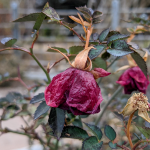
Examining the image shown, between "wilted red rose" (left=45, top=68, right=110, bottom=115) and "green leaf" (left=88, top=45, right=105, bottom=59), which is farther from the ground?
"green leaf" (left=88, top=45, right=105, bottom=59)

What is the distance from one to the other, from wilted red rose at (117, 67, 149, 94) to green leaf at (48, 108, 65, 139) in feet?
0.46

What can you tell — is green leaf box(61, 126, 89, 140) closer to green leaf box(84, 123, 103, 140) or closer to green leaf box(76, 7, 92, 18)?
green leaf box(84, 123, 103, 140)

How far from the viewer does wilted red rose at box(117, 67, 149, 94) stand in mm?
302

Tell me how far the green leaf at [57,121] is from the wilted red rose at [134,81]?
0.14m

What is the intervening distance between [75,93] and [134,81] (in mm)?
162

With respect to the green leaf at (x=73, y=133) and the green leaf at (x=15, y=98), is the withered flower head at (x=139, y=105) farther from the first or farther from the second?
the green leaf at (x=15, y=98)

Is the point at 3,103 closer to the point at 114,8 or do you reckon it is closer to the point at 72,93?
the point at 72,93

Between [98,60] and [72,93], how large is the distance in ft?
0.35

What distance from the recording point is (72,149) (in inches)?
24.5

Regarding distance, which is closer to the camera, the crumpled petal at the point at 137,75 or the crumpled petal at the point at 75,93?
the crumpled petal at the point at 75,93

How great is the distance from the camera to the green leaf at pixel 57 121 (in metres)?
0.21

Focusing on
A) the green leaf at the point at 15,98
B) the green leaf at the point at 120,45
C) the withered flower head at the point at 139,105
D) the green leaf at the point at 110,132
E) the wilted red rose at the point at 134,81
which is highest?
the green leaf at the point at 120,45

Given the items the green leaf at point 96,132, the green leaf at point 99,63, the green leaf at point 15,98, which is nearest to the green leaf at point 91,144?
the green leaf at point 96,132

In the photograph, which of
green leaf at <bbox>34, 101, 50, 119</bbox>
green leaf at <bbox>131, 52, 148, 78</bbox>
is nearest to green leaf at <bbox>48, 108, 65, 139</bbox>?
green leaf at <bbox>34, 101, 50, 119</bbox>
